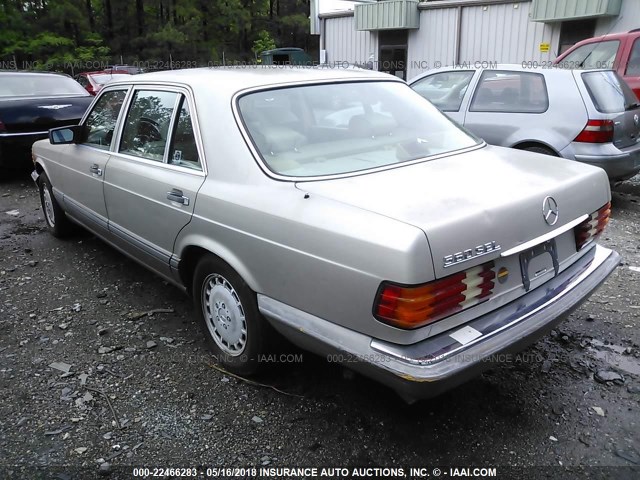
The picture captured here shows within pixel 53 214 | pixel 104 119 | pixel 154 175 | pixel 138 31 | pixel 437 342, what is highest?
pixel 138 31

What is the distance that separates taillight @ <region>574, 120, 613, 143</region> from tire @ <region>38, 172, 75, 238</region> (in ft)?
17.8

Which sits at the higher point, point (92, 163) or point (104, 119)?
point (104, 119)

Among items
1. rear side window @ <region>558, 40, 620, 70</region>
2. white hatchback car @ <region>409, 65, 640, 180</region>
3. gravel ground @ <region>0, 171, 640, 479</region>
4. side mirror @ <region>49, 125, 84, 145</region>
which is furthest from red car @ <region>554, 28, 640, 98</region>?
side mirror @ <region>49, 125, 84, 145</region>

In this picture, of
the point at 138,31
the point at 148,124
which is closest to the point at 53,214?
the point at 148,124

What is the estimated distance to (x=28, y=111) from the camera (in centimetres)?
765

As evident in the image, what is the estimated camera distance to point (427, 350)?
6.86 feet

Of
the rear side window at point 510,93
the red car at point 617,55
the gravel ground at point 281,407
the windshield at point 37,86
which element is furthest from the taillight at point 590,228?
the windshield at point 37,86

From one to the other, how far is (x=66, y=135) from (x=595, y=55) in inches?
309

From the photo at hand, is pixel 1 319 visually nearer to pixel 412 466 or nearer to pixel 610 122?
pixel 412 466

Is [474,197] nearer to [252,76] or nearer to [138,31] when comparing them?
[252,76]

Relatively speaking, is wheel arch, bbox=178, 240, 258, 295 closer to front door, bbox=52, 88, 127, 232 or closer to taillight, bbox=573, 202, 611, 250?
front door, bbox=52, 88, 127, 232

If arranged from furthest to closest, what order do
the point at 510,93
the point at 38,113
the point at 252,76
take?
the point at 38,113 < the point at 510,93 < the point at 252,76

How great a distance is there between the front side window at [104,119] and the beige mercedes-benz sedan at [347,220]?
0.07 meters

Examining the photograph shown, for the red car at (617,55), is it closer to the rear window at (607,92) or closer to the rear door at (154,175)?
the rear window at (607,92)
